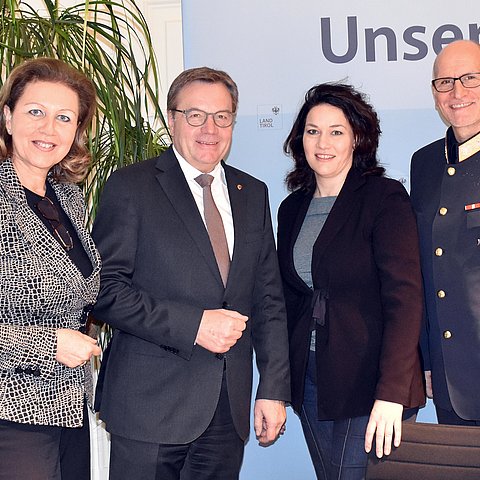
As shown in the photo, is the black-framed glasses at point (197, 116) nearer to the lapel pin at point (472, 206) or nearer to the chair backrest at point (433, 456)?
the lapel pin at point (472, 206)

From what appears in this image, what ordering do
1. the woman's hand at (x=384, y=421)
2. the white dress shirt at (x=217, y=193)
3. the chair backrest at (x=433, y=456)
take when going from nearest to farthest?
the chair backrest at (x=433, y=456)
the woman's hand at (x=384, y=421)
the white dress shirt at (x=217, y=193)

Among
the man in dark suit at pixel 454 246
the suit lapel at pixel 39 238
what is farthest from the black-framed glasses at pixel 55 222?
the man in dark suit at pixel 454 246

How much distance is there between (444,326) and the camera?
2443 mm

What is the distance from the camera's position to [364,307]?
2.37m

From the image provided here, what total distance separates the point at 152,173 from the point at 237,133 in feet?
3.18

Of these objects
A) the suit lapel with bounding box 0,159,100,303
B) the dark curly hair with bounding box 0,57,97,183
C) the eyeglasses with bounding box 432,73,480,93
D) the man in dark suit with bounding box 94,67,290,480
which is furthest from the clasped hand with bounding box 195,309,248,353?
the eyeglasses with bounding box 432,73,480,93

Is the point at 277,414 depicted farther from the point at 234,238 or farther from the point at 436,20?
the point at 436,20

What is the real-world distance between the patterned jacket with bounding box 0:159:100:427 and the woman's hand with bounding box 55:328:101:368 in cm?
2

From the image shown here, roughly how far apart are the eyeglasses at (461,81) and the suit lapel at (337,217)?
41cm

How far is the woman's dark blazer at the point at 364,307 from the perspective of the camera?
2.29 meters

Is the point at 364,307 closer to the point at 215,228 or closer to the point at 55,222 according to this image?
the point at 215,228

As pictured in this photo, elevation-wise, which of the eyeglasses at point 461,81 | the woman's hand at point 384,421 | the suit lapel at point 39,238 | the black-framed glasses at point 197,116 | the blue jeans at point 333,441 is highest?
the eyeglasses at point 461,81

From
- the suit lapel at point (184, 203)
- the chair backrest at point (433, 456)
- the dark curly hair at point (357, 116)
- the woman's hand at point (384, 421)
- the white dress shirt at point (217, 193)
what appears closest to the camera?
the chair backrest at point (433, 456)

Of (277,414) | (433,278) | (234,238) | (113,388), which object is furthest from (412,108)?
(113,388)
